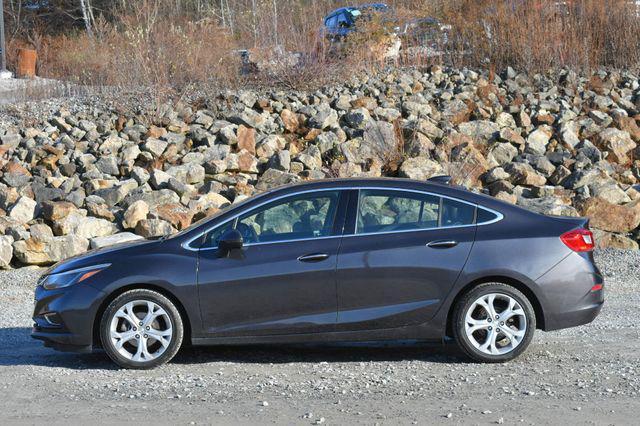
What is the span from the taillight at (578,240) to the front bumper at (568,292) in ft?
0.21

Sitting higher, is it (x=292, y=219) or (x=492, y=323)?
(x=292, y=219)

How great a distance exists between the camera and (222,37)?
23594mm

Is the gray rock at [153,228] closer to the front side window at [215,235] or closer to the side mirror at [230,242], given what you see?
the front side window at [215,235]

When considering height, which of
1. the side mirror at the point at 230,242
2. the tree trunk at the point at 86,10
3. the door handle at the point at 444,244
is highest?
the tree trunk at the point at 86,10

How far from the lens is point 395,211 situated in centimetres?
806

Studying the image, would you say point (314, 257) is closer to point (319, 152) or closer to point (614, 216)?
point (614, 216)

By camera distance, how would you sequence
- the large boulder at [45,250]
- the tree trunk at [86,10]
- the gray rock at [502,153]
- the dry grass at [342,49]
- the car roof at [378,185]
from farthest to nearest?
the tree trunk at [86,10]
the dry grass at [342,49]
the gray rock at [502,153]
the large boulder at [45,250]
the car roof at [378,185]

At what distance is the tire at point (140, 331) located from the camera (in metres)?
7.76

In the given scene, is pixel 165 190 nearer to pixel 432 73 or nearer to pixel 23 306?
pixel 23 306

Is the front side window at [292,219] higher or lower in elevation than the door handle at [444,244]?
higher

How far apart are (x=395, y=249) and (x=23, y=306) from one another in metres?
5.34

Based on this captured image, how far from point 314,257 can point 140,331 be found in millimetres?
1491

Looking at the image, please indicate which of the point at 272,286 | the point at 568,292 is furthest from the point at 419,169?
the point at 272,286

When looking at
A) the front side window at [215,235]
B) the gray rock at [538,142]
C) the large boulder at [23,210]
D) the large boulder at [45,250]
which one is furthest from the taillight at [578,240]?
the gray rock at [538,142]
